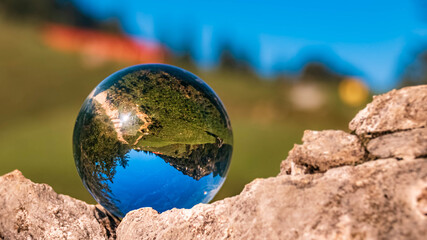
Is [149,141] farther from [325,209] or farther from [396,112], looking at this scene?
[396,112]

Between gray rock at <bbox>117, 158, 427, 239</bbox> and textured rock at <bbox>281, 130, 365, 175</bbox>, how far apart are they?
8.0 inches

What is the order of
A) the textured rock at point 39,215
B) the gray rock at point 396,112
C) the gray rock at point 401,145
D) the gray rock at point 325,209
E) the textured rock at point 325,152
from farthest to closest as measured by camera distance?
1. the textured rock at point 39,215
2. the textured rock at point 325,152
3. the gray rock at point 396,112
4. the gray rock at point 401,145
5. the gray rock at point 325,209

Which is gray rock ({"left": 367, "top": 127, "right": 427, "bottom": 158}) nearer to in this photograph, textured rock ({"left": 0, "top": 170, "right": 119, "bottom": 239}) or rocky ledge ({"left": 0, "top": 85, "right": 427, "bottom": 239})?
rocky ledge ({"left": 0, "top": 85, "right": 427, "bottom": 239})

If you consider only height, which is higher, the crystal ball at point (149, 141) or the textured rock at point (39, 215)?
the crystal ball at point (149, 141)

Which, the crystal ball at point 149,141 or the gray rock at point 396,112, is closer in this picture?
the gray rock at point 396,112

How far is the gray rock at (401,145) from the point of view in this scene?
2926 mm

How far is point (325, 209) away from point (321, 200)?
80mm

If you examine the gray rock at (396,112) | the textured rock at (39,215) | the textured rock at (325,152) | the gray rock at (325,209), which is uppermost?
the gray rock at (396,112)

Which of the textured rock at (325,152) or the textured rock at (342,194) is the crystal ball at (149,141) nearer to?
the textured rock at (342,194)

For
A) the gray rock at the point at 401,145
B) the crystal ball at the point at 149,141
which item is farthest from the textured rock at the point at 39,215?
the gray rock at the point at 401,145

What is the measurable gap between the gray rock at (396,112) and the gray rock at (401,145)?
91 mm

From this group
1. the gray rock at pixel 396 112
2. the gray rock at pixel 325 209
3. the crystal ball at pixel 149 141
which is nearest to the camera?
the gray rock at pixel 325 209

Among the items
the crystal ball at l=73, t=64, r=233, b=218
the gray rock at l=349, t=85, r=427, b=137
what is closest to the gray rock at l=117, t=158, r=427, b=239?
the gray rock at l=349, t=85, r=427, b=137

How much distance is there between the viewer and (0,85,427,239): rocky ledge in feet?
8.87
